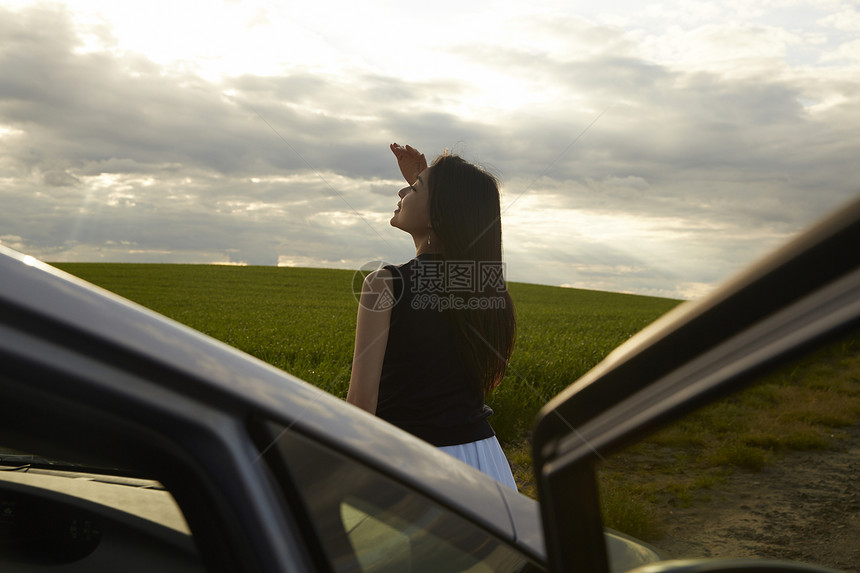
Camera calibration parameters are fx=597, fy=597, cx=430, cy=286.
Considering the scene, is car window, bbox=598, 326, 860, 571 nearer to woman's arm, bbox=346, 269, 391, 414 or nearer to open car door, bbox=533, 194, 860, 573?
open car door, bbox=533, 194, 860, 573

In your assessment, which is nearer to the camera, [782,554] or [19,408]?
[19,408]

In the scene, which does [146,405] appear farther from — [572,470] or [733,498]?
[733,498]

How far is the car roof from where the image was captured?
28.6 inches

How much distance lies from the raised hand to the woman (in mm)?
631

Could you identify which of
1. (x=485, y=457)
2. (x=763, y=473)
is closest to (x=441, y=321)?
(x=485, y=457)

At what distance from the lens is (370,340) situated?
2.33 meters

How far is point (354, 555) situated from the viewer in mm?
962

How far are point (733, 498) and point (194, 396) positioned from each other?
3.98ft

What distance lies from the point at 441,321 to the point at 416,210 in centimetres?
48

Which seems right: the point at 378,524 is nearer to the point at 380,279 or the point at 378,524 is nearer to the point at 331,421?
the point at 331,421

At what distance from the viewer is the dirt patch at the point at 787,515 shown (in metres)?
0.93

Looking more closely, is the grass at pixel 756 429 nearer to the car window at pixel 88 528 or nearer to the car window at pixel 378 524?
the car window at pixel 378 524

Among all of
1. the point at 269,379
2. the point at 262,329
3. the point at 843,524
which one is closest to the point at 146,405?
the point at 269,379

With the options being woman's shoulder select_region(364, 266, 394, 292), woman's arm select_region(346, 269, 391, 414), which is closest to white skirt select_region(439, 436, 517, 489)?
woman's arm select_region(346, 269, 391, 414)
